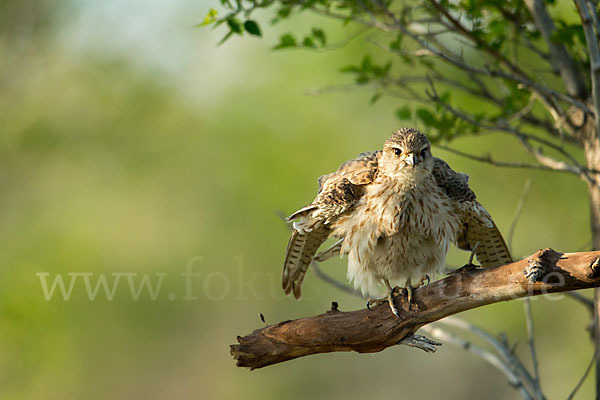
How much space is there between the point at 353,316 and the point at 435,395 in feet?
40.4

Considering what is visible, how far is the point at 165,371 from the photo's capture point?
19.1m

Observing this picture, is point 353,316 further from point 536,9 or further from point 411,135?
point 536,9

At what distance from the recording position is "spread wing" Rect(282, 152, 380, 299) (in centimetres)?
370

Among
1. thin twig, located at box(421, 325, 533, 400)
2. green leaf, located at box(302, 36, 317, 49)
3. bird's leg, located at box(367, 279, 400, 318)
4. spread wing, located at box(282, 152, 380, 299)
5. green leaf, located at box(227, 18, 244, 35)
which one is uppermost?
green leaf, located at box(302, 36, 317, 49)

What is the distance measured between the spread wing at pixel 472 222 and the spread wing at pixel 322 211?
1.39 ft

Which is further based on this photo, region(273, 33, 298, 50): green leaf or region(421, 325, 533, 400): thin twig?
region(273, 33, 298, 50): green leaf

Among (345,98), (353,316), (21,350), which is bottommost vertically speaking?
(353,316)

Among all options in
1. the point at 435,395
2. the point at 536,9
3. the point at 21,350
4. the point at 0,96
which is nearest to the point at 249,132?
the point at 0,96

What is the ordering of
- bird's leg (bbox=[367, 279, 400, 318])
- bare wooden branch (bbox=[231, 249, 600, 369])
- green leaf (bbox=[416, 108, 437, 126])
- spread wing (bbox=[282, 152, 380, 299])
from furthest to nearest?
green leaf (bbox=[416, 108, 437, 126]) → spread wing (bbox=[282, 152, 380, 299]) → bird's leg (bbox=[367, 279, 400, 318]) → bare wooden branch (bbox=[231, 249, 600, 369])

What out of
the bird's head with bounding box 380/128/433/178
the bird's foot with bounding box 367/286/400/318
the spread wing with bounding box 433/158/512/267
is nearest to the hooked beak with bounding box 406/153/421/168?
the bird's head with bounding box 380/128/433/178

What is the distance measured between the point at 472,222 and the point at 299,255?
1.13m

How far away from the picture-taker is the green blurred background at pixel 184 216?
33.8 ft

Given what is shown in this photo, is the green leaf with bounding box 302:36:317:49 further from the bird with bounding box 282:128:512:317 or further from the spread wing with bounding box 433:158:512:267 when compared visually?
the spread wing with bounding box 433:158:512:267

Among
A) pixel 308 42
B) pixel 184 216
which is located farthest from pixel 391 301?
pixel 184 216
